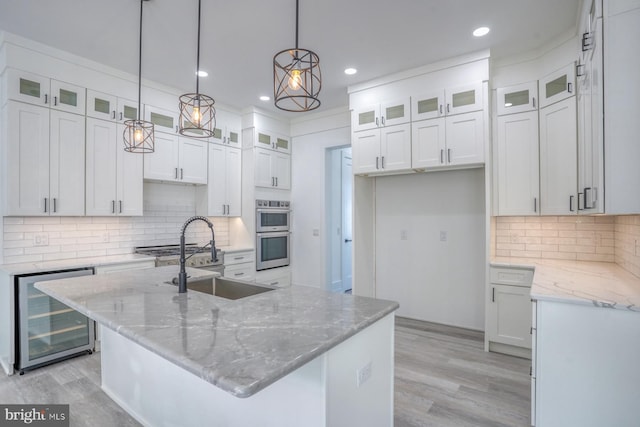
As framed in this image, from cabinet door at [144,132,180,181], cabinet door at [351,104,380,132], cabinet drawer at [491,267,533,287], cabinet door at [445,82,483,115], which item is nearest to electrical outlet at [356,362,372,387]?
cabinet drawer at [491,267,533,287]

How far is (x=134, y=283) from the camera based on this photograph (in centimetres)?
223

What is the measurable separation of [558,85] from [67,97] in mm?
4708

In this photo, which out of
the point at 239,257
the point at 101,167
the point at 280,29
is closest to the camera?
the point at 280,29

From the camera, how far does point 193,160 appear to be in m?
4.43

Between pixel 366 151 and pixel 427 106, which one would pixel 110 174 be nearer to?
pixel 366 151

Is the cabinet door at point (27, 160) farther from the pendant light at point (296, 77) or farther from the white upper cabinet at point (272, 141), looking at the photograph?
the white upper cabinet at point (272, 141)

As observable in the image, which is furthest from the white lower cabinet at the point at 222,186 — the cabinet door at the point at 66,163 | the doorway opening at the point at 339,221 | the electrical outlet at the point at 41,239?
the electrical outlet at the point at 41,239

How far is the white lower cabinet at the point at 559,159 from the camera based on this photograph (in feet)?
9.85

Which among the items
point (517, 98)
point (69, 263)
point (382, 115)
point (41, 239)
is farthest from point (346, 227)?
point (41, 239)

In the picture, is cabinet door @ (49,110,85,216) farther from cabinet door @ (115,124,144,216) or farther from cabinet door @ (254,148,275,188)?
cabinet door @ (254,148,275,188)

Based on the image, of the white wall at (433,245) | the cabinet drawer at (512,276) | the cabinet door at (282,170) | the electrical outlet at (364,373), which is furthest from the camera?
the cabinet door at (282,170)

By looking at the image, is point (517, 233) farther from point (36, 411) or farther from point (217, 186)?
point (36, 411)

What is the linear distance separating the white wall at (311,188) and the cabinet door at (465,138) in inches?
67.8

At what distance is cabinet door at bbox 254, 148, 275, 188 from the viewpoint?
4.92m
